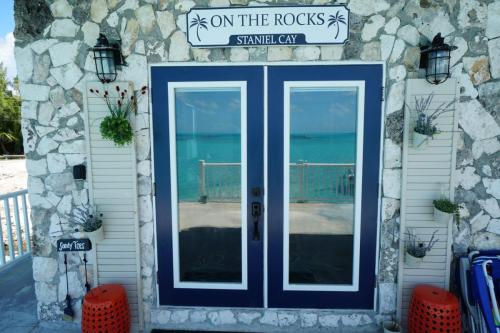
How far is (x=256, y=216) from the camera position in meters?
2.53

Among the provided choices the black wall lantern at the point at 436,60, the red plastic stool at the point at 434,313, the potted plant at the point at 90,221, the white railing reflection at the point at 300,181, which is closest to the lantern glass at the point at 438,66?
the black wall lantern at the point at 436,60

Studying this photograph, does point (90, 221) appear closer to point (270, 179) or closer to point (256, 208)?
point (256, 208)

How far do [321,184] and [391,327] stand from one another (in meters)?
1.35

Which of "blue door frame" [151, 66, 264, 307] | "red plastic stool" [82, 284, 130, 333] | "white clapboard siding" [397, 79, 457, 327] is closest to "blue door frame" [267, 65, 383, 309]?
"blue door frame" [151, 66, 264, 307]

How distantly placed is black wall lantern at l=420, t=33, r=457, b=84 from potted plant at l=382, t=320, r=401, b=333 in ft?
6.82

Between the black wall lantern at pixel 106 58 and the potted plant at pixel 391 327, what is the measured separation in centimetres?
318

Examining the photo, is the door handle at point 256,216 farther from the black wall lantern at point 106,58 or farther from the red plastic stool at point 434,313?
the black wall lantern at point 106,58

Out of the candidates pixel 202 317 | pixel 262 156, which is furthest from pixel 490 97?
pixel 202 317

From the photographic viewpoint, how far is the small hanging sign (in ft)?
8.07

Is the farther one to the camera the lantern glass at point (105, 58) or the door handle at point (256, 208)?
the door handle at point (256, 208)

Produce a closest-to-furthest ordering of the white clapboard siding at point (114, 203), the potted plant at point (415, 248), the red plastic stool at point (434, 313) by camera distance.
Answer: the red plastic stool at point (434, 313), the potted plant at point (415, 248), the white clapboard siding at point (114, 203)

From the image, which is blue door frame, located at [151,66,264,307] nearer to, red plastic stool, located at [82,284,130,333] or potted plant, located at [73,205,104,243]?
red plastic stool, located at [82,284,130,333]

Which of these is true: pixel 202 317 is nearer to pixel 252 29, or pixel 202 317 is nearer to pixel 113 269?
pixel 113 269

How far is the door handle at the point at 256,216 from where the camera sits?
8.23ft
